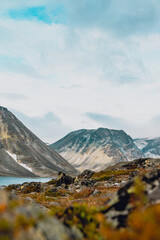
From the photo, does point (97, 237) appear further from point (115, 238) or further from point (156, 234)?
point (156, 234)

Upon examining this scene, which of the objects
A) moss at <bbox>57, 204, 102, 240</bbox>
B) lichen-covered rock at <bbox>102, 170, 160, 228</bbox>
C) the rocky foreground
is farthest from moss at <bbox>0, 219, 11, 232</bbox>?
lichen-covered rock at <bbox>102, 170, 160, 228</bbox>

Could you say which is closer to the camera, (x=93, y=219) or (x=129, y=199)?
(x=129, y=199)

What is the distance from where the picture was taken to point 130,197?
6.41 m

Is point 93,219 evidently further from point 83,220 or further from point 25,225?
point 25,225

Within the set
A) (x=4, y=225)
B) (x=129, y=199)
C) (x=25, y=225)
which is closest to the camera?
(x=4, y=225)

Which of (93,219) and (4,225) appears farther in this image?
(93,219)

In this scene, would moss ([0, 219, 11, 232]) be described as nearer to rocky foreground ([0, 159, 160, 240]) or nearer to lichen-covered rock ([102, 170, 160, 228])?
rocky foreground ([0, 159, 160, 240])

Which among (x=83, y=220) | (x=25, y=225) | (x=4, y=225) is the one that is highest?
(x=4, y=225)

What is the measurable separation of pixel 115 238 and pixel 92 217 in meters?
2.33

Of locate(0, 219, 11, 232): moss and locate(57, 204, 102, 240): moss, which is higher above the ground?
locate(0, 219, 11, 232): moss

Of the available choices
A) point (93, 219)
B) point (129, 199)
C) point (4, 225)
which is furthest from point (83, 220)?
point (4, 225)

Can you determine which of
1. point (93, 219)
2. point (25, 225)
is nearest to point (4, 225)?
point (25, 225)

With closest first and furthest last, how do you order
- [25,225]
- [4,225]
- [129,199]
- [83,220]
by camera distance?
[4,225] → [25,225] → [129,199] → [83,220]

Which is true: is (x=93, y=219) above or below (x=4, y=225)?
below
